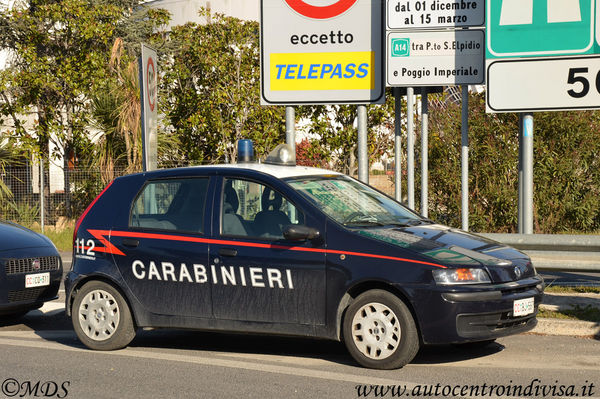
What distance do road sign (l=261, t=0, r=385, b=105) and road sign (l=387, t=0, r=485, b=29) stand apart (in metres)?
0.37

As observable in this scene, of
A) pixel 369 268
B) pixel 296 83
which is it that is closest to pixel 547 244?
pixel 369 268

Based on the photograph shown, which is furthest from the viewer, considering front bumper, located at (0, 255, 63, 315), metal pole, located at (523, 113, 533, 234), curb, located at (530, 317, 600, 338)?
metal pole, located at (523, 113, 533, 234)

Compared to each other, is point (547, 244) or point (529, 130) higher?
point (529, 130)

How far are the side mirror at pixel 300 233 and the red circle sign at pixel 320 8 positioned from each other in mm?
5539

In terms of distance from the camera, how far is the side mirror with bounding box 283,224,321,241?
6.91 m

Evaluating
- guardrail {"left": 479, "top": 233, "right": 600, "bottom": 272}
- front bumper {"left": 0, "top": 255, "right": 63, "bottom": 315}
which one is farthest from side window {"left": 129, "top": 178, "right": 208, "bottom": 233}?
guardrail {"left": 479, "top": 233, "right": 600, "bottom": 272}

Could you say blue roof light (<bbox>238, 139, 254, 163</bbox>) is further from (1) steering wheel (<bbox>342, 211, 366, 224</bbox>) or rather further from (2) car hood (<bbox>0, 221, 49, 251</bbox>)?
(2) car hood (<bbox>0, 221, 49, 251</bbox>)

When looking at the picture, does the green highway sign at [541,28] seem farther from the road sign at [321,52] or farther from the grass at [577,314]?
the grass at [577,314]

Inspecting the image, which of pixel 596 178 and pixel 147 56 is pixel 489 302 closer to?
pixel 147 56

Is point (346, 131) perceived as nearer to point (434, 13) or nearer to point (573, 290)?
point (434, 13)

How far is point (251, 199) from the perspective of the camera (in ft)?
24.5

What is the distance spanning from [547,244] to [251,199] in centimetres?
304

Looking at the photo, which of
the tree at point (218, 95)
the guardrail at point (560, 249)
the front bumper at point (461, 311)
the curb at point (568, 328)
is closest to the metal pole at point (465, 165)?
the guardrail at point (560, 249)

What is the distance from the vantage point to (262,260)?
7148 millimetres
